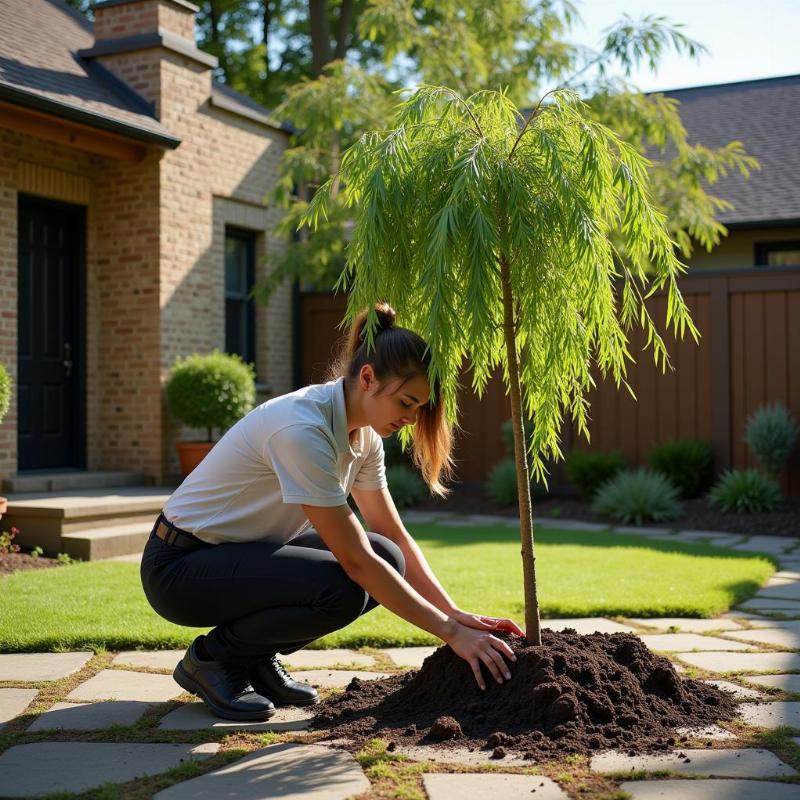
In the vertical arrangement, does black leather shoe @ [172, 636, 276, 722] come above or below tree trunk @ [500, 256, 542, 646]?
below

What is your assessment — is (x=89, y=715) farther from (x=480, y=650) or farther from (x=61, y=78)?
(x=61, y=78)

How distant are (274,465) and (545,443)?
2.95 feet

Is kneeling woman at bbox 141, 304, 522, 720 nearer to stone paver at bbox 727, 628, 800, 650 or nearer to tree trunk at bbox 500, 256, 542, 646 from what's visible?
tree trunk at bbox 500, 256, 542, 646

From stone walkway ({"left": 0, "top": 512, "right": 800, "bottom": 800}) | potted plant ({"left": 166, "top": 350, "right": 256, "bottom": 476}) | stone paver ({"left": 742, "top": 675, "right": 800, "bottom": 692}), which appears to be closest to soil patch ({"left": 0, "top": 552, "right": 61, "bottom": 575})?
stone walkway ({"left": 0, "top": 512, "right": 800, "bottom": 800})

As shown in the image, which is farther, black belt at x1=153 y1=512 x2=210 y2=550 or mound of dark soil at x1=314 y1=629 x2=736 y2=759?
black belt at x1=153 y1=512 x2=210 y2=550

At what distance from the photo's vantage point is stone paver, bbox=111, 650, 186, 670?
3916 mm

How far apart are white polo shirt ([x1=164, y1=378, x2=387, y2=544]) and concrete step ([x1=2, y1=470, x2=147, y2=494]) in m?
5.42

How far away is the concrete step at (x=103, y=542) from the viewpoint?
6.67 metres

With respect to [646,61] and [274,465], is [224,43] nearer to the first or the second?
[646,61]

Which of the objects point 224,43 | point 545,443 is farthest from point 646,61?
point 224,43

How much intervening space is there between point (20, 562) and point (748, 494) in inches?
242

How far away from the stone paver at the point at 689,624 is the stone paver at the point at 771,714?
1254 millimetres

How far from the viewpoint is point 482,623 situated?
10.6 feet

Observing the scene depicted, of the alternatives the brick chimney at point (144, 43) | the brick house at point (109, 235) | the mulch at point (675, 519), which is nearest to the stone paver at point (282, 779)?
the brick house at point (109, 235)
